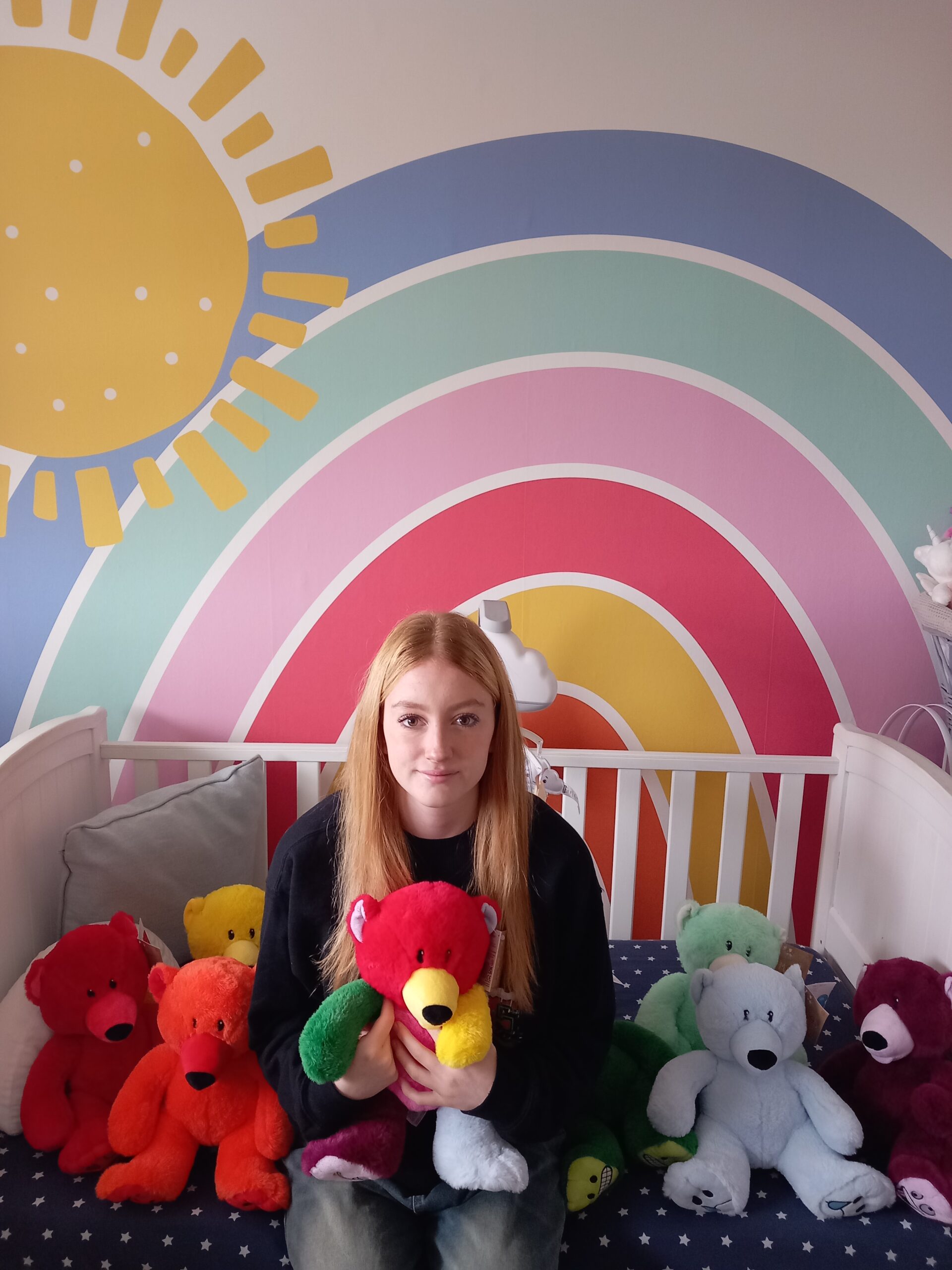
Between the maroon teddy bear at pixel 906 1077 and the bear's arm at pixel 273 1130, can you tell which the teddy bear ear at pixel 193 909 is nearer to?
the bear's arm at pixel 273 1130

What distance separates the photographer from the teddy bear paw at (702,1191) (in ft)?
3.70

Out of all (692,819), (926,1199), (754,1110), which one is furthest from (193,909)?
(926,1199)

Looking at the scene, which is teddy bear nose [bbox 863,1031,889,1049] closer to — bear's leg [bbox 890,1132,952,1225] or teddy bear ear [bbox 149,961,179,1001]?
bear's leg [bbox 890,1132,952,1225]

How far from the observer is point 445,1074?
959 millimetres

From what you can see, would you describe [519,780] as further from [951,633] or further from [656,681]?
[951,633]

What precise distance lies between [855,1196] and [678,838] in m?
0.72

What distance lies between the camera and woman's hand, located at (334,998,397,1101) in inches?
37.9

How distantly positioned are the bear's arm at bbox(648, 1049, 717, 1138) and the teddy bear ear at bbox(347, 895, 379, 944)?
0.52 m

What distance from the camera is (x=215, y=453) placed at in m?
1.75

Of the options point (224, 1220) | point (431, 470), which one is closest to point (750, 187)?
point (431, 470)

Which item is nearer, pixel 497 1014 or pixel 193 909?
pixel 497 1014

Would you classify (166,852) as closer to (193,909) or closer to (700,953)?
(193,909)

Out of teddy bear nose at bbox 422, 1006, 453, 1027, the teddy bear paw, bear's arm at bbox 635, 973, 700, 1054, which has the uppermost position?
teddy bear nose at bbox 422, 1006, 453, 1027

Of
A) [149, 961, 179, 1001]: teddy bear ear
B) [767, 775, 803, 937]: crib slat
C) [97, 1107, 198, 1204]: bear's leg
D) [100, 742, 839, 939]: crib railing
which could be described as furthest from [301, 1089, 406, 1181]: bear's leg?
[767, 775, 803, 937]: crib slat
